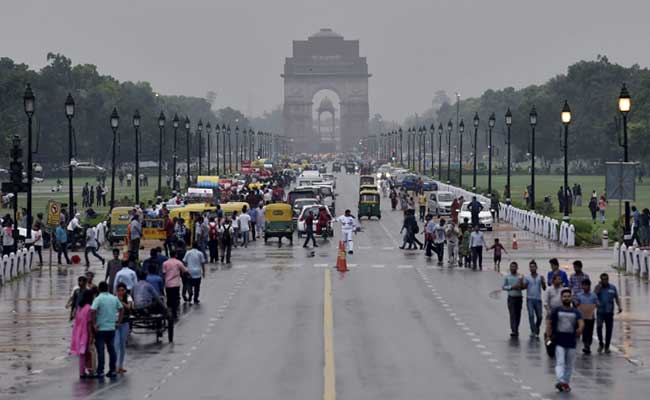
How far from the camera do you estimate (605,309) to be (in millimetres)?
27062

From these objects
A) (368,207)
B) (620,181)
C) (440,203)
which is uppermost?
(620,181)

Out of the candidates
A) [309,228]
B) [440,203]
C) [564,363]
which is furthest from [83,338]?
[440,203]

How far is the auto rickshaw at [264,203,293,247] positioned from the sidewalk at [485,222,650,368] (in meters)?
7.30

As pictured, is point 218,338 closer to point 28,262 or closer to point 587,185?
point 28,262

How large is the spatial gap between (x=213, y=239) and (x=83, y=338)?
24360 mm

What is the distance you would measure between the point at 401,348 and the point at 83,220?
135 ft

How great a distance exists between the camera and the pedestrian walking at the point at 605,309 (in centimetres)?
2694

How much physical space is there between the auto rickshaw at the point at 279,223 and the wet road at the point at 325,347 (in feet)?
46.8

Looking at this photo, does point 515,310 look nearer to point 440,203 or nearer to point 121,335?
point 121,335

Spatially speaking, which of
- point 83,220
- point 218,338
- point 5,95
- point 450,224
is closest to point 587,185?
point 5,95

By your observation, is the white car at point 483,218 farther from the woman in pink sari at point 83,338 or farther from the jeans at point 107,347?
the woman in pink sari at point 83,338

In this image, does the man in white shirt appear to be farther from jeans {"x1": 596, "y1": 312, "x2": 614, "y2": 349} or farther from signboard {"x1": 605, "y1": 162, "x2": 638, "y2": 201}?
jeans {"x1": 596, "y1": 312, "x2": 614, "y2": 349}

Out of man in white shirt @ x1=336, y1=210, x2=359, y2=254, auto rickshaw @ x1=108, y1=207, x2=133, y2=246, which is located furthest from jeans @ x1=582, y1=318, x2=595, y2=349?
auto rickshaw @ x1=108, y1=207, x2=133, y2=246

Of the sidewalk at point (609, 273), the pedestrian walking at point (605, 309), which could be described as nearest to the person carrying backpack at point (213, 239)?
the sidewalk at point (609, 273)
